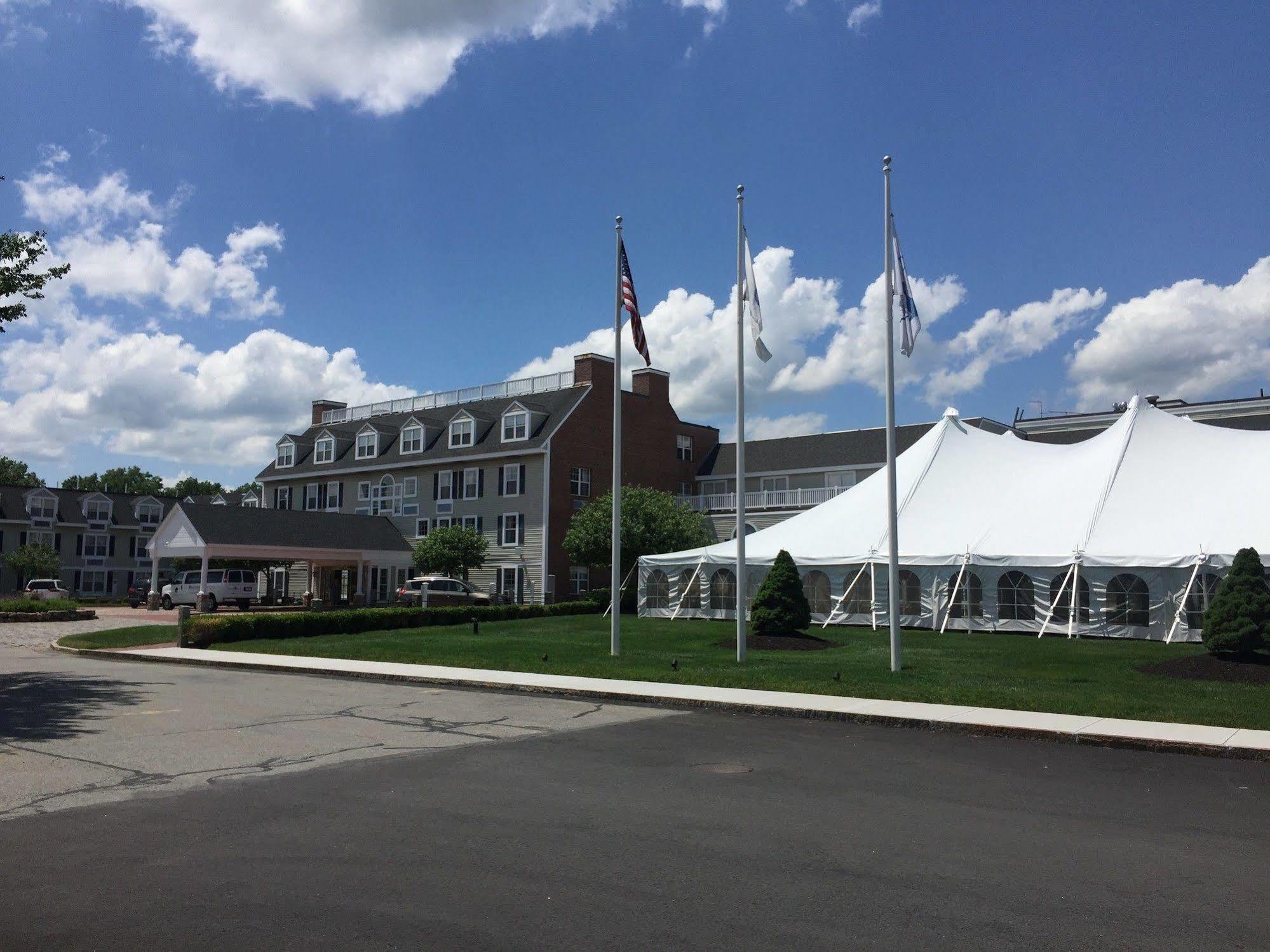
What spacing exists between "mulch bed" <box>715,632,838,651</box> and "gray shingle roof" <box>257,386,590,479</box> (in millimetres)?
27737

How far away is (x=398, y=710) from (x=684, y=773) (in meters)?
5.97

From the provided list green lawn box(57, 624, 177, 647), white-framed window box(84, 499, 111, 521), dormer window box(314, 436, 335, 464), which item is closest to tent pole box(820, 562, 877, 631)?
green lawn box(57, 624, 177, 647)

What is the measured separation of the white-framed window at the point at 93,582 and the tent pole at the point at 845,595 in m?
63.6

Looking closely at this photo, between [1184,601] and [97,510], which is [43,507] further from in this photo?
[1184,601]

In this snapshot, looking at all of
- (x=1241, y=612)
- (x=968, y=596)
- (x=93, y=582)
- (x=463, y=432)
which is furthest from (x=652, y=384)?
(x=93, y=582)

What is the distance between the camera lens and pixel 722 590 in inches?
1416

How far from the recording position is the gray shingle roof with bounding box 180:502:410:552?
43.9 metres

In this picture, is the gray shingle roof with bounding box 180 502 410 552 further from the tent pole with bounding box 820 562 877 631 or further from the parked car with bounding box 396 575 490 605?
the tent pole with bounding box 820 562 877 631

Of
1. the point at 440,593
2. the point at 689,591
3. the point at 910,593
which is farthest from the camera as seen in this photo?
the point at 440,593

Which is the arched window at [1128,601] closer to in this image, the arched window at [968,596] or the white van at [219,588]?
the arched window at [968,596]

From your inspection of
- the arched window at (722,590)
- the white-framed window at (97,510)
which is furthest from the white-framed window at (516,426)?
the white-framed window at (97,510)

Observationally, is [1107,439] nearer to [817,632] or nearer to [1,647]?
[817,632]

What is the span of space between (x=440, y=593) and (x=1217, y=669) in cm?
3308

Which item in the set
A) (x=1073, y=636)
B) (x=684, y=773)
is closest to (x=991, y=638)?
(x=1073, y=636)
